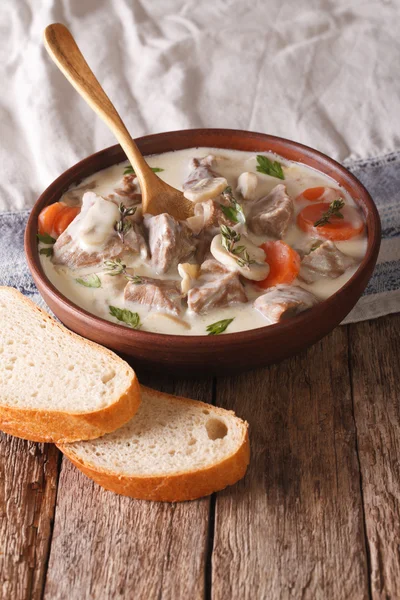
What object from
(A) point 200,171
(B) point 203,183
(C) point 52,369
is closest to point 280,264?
(B) point 203,183

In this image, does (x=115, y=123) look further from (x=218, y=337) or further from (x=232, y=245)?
(x=218, y=337)

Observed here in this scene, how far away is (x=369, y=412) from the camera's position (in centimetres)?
331

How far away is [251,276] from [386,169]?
1.52m

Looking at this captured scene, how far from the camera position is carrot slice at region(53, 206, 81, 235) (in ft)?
11.8

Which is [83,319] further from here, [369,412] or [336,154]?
[336,154]

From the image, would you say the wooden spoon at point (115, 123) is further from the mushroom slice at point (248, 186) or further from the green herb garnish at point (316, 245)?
the green herb garnish at point (316, 245)

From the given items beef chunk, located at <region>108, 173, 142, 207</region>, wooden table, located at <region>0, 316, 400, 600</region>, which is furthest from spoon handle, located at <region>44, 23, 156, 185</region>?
wooden table, located at <region>0, 316, 400, 600</region>

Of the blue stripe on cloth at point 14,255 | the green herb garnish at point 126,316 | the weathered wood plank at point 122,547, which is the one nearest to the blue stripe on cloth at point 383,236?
the blue stripe on cloth at point 14,255

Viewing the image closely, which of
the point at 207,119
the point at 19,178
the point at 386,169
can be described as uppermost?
the point at 19,178

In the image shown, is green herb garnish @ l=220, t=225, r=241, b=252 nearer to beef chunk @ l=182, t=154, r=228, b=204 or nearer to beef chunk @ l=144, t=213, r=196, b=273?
beef chunk @ l=144, t=213, r=196, b=273

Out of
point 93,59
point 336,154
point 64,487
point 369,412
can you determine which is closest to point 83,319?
point 64,487

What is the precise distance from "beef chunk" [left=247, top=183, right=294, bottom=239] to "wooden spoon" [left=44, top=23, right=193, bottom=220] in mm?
293

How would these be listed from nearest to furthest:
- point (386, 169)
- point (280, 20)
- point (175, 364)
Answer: point (175, 364)
point (386, 169)
point (280, 20)

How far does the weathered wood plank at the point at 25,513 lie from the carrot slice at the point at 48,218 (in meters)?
0.88
